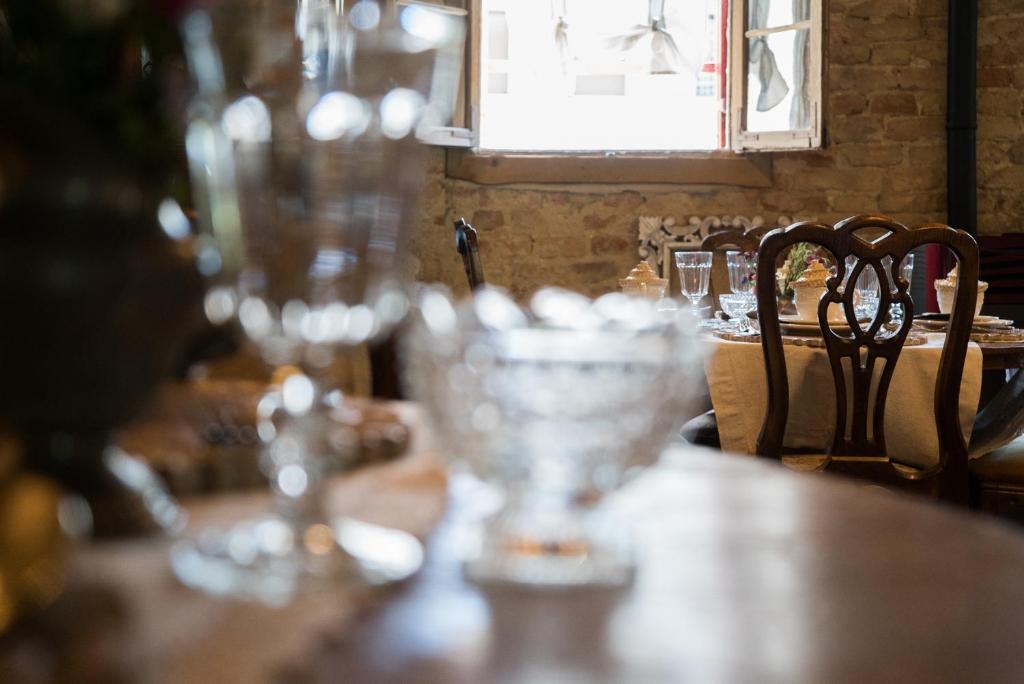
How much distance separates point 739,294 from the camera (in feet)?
11.7

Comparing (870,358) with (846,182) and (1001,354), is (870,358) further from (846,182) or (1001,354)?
(846,182)

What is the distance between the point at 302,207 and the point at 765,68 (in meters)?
5.35

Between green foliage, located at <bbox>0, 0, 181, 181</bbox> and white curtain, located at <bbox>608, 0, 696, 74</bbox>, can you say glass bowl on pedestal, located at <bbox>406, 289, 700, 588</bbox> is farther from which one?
white curtain, located at <bbox>608, 0, 696, 74</bbox>

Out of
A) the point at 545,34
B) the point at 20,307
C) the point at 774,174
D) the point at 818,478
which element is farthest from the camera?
the point at 545,34

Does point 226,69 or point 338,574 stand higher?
point 226,69

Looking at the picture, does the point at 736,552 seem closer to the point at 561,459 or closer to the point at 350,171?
the point at 561,459

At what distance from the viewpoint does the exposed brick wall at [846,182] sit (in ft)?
18.7

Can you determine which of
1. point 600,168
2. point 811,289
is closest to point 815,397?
point 811,289

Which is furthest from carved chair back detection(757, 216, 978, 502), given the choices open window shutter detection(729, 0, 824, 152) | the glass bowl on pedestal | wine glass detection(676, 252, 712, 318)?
open window shutter detection(729, 0, 824, 152)

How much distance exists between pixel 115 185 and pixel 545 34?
7.79 m

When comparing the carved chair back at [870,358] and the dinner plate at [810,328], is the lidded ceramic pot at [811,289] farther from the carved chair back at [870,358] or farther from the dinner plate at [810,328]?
the carved chair back at [870,358]

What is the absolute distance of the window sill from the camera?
585 cm

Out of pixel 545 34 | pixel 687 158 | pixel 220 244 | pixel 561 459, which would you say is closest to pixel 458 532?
pixel 561 459

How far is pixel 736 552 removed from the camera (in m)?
0.62
